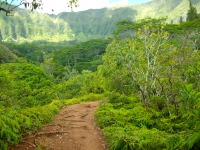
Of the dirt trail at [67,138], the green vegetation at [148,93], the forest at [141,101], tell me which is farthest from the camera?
the green vegetation at [148,93]

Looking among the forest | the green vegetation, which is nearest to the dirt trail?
the forest

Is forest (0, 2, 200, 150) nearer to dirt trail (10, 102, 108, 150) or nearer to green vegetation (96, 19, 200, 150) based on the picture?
green vegetation (96, 19, 200, 150)

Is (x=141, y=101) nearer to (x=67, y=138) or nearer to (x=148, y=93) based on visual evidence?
(x=148, y=93)

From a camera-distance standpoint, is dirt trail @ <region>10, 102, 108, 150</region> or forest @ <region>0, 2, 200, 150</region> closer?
forest @ <region>0, 2, 200, 150</region>

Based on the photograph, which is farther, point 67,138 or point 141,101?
point 141,101

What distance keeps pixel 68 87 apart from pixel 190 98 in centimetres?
2752

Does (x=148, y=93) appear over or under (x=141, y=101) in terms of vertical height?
over

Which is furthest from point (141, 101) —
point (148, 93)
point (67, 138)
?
point (67, 138)

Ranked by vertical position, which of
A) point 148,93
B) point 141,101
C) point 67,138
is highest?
point 148,93

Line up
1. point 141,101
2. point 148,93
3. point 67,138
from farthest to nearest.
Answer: point 141,101 → point 148,93 → point 67,138

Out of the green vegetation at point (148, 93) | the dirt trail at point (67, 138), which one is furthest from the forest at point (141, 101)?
the dirt trail at point (67, 138)

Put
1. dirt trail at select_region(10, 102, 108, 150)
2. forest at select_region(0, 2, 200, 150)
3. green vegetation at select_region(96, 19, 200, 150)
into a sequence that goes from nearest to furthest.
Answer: forest at select_region(0, 2, 200, 150)
dirt trail at select_region(10, 102, 108, 150)
green vegetation at select_region(96, 19, 200, 150)

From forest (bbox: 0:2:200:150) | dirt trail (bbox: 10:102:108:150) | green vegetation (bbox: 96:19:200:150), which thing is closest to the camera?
forest (bbox: 0:2:200:150)

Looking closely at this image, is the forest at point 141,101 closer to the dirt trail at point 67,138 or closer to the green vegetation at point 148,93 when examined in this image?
the green vegetation at point 148,93
